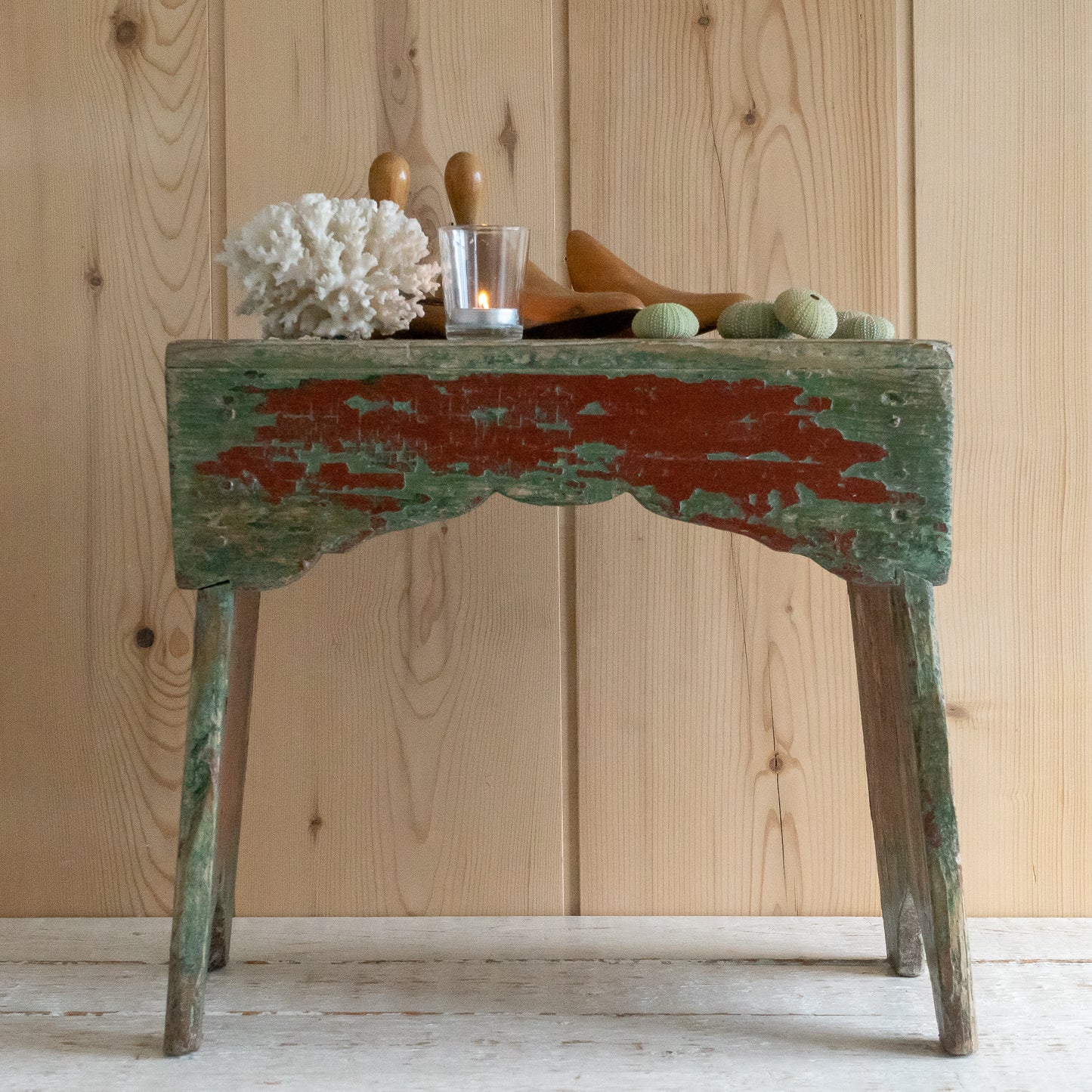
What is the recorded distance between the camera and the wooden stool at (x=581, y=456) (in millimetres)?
801

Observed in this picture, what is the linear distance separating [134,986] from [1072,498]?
1.05 m

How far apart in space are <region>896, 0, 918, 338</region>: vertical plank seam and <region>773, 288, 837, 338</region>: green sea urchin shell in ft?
1.15

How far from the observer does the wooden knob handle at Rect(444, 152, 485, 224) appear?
3.10 feet

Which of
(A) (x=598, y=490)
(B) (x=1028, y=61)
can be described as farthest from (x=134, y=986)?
(B) (x=1028, y=61)

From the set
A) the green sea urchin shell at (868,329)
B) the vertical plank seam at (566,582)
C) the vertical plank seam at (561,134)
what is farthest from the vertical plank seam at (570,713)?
the green sea urchin shell at (868,329)

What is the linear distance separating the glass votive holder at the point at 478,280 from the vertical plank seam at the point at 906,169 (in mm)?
488

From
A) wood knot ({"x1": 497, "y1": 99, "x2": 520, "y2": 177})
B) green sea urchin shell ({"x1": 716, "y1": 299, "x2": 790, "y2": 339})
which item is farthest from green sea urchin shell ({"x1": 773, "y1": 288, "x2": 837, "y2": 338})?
wood knot ({"x1": 497, "y1": 99, "x2": 520, "y2": 177})

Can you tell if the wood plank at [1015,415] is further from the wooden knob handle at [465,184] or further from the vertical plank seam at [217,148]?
the vertical plank seam at [217,148]

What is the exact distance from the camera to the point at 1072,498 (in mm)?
1146

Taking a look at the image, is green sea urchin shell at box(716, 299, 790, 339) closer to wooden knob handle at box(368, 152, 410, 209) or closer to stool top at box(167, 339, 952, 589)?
stool top at box(167, 339, 952, 589)

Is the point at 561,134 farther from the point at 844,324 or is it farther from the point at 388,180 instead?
the point at 844,324

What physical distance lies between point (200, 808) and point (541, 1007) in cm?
35

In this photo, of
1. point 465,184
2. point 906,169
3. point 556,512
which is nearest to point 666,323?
point 465,184

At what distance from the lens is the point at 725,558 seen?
3.81ft
